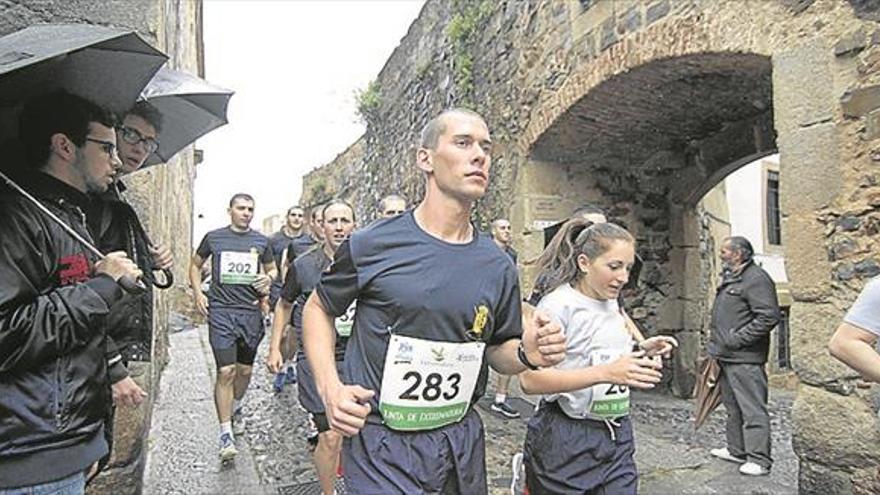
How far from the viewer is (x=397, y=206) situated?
4.28m

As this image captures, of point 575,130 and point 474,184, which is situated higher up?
point 575,130

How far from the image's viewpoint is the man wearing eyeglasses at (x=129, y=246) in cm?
202

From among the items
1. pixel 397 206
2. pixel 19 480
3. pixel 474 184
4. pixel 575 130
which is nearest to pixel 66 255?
pixel 19 480

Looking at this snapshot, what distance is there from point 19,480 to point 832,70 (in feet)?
13.4

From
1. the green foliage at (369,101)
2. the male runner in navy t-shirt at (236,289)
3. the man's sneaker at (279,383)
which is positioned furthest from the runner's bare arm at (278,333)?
the green foliage at (369,101)

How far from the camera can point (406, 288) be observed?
71.7 inches

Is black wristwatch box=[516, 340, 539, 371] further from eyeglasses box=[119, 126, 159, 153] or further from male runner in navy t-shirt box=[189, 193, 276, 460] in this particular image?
male runner in navy t-shirt box=[189, 193, 276, 460]

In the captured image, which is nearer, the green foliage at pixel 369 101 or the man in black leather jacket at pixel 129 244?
the man in black leather jacket at pixel 129 244

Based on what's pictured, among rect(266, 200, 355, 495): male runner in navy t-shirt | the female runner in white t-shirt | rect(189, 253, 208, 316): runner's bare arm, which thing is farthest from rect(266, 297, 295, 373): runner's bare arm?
the female runner in white t-shirt

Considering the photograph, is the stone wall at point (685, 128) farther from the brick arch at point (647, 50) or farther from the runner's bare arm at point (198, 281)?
the runner's bare arm at point (198, 281)

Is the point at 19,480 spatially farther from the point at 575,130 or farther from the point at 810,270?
the point at 575,130

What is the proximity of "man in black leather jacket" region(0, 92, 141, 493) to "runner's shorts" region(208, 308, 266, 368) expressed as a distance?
9.35 ft

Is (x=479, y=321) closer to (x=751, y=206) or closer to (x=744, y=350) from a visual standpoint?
(x=744, y=350)

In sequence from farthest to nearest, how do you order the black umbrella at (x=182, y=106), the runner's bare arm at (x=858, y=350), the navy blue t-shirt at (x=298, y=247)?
the navy blue t-shirt at (x=298, y=247), the black umbrella at (x=182, y=106), the runner's bare arm at (x=858, y=350)
